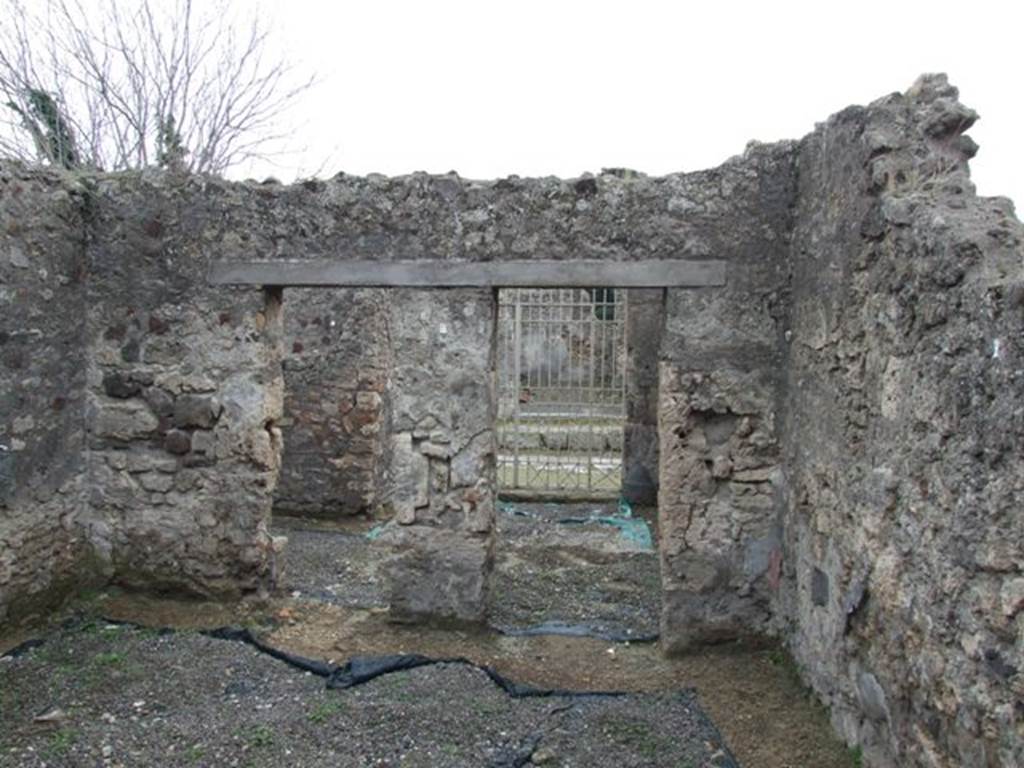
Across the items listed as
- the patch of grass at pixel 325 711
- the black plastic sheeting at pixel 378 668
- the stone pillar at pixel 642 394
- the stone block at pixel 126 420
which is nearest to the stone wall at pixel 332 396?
the stone pillar at pixel 642 394

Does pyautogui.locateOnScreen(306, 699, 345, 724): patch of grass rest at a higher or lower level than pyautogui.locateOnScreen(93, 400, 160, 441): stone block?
lower

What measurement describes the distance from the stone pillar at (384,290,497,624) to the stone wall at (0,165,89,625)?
1.93 metres

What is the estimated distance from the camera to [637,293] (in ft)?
29.1

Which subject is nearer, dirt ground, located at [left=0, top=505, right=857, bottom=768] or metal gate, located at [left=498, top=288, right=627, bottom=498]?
dirt ground, located at [left=0, top=505, right=857, bottom=768]

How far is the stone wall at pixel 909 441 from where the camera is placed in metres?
2.23

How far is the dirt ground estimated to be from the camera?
3600 millimetres

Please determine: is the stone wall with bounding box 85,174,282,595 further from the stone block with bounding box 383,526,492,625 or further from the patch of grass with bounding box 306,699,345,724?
the patch of grass with bounding box 306,699,345,724

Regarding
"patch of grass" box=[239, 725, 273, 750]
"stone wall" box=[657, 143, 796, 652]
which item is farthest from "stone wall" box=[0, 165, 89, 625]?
"stone wall" box=[657, 143, 796, 652]

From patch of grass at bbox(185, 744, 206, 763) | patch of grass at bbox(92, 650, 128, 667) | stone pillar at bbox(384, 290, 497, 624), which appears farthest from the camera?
stone pillar at bbox(384, 290, 497, 624)

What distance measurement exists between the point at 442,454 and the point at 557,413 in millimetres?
6237

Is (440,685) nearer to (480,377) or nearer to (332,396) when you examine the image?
(480,377)

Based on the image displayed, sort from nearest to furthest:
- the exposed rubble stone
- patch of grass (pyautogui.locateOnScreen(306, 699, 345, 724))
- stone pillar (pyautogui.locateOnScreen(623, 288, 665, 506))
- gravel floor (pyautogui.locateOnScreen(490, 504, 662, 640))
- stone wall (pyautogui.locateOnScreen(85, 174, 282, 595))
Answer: the exposed rubble stone, patch of grass (pyautogui.locateOnScreen(306, 699, 345, 724)), stone wall (pyautogui.locateOnScreen(85, 174, 282, 595)), gravel floor (pyautogui.locateOnScreen(490, 504, 662, 640)), stone pillar (pyautogui.locateOnScreen(623, 288, 665, 506))

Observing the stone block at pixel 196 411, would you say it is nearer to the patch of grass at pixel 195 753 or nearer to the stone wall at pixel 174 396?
the stone wall at pixel 174 396

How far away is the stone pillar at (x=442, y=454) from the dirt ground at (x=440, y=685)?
286mm
